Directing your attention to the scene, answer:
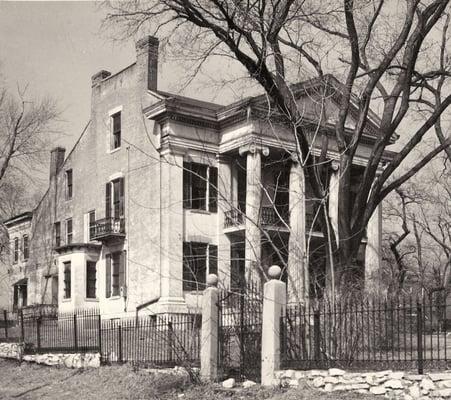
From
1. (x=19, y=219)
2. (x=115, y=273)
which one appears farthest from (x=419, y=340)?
(x=19, y=219)

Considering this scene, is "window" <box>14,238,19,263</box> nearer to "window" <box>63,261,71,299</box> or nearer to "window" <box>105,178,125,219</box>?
"window" <box>63,261,71,299</box>

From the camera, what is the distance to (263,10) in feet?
52.2

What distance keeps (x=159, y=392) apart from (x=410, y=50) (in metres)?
9.95

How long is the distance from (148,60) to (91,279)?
10.1 m

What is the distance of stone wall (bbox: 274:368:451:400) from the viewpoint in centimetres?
1108

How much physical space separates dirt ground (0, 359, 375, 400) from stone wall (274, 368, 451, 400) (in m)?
0.20

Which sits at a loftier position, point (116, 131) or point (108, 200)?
point (116, 131)

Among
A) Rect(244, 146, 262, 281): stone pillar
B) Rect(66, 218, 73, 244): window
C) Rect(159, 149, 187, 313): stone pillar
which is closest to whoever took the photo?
Rect(244, 146, 262, 281): stone pillar

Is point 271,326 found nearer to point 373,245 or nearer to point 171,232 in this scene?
point 171,232

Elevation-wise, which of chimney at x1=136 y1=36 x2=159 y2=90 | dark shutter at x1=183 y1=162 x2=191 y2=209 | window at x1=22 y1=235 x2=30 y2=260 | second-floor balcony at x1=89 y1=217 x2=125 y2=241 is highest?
chimney at x1=136 y1=36 x2=159 y2=90

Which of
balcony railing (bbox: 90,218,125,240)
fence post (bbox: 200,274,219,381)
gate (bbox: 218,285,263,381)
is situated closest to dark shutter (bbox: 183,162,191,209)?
balcony railing (bbox: 90,218,125,240)

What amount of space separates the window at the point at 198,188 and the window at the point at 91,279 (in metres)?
6.11

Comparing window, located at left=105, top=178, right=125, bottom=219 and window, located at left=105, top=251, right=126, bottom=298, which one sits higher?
window, located at left=105, top=178, right=125, bottom=219

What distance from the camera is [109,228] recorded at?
31016 millimetres
